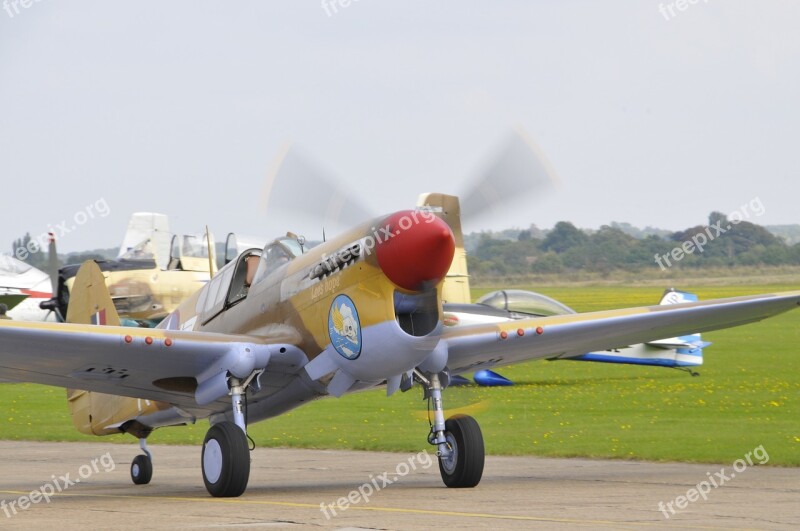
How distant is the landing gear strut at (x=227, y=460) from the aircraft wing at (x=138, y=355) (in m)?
0.61

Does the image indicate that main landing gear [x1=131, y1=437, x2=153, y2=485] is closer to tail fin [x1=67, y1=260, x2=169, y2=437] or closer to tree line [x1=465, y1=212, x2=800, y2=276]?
tail fin [x1=67, y1=260, x2=169, y2=437]

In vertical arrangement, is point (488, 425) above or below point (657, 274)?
below

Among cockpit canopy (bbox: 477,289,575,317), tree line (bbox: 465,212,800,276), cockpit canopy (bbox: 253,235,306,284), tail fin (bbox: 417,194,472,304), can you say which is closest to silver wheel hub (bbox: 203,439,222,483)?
cockpit canopy (bbox: 253,235,306,284)

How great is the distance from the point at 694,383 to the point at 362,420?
28.6 ft

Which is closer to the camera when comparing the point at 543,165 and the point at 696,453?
the point at 543,165

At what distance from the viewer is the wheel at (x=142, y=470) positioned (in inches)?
541

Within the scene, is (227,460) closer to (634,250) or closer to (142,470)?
(142,470)

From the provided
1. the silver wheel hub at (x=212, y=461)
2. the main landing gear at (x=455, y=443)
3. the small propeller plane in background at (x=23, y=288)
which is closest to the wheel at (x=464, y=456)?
the main landing gear at (x=455, y=443)

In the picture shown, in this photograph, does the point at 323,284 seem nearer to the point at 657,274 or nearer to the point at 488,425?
the point at 488,425

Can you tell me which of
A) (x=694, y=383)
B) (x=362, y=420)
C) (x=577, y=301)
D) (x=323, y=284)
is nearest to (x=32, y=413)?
(x=362, y=420)

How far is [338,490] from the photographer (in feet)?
38.7

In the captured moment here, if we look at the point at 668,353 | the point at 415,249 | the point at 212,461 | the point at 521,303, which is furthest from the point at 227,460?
the point at 668,353

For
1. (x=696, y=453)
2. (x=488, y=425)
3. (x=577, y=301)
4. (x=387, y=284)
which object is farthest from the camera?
(x=577, y=301)

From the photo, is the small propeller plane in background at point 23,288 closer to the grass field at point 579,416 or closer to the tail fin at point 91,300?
the grass field at point 579,416
